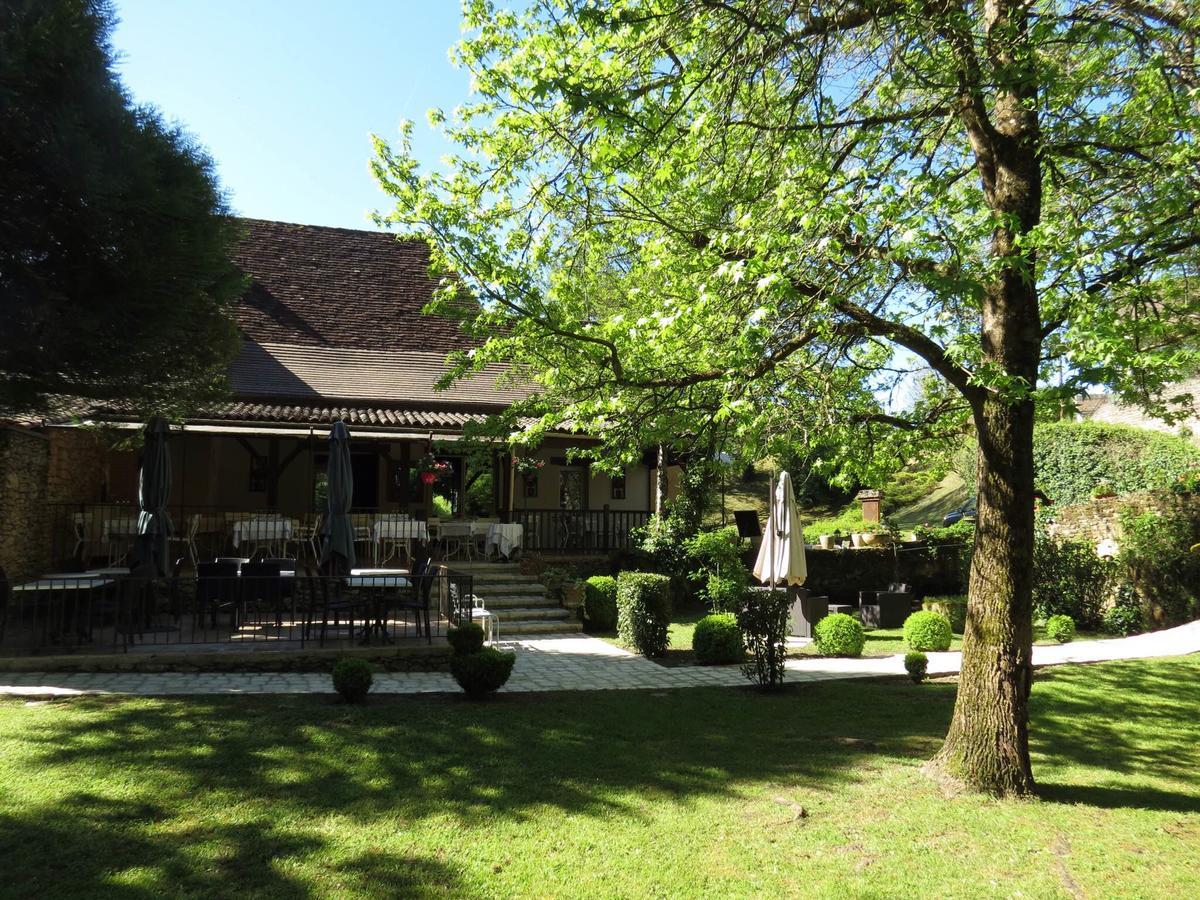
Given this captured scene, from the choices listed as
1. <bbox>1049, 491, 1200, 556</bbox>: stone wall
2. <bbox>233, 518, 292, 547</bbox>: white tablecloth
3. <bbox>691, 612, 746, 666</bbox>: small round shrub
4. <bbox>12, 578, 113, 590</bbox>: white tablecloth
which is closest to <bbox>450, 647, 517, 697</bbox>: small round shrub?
<bbox>691, 612, 746, 666</bbox>: small round shrub

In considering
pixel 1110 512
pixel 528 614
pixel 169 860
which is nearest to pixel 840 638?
pixel 528 614

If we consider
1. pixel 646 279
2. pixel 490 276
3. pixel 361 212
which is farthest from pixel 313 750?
pixel 361 212

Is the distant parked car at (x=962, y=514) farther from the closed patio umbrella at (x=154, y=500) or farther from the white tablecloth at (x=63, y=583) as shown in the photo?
the white tablecloth at (x=63, y=583)

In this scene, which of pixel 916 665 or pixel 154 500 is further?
pixel 154 500

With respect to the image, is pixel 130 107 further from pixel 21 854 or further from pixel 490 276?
pixel 21 854

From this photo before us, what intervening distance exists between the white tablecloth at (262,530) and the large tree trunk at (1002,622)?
12.3 metres

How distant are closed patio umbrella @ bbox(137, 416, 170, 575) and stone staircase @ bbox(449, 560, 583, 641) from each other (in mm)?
4450

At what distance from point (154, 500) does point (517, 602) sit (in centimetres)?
628

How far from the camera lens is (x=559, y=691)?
29.4ft

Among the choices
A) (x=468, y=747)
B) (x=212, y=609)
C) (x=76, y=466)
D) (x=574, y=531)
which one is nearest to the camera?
(x=468, y=747)

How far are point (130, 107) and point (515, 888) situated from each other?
320 inches

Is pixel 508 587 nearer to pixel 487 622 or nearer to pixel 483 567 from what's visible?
pixel 483 567

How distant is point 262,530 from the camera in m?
14.9

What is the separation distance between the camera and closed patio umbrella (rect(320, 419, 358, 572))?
10688mm
